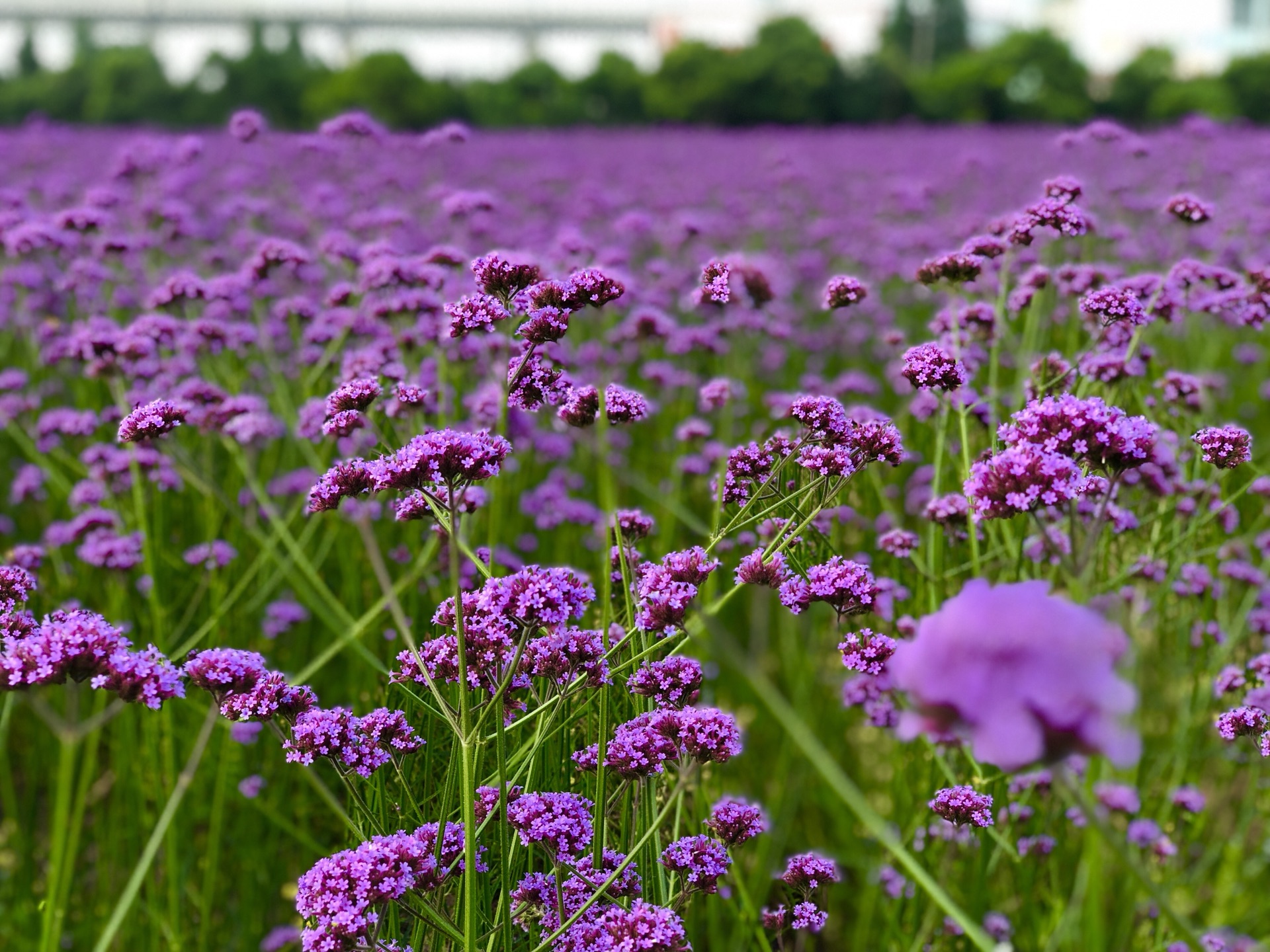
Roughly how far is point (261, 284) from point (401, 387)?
6.86ft

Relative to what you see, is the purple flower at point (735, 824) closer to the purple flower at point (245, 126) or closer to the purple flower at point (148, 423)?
the purple flower at point (148, 423)

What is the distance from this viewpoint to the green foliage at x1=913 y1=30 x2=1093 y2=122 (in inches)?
874

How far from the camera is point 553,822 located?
1315 millimetres

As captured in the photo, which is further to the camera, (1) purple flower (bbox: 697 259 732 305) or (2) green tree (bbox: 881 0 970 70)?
(2) green tree (bbox: 881 0 970 70)

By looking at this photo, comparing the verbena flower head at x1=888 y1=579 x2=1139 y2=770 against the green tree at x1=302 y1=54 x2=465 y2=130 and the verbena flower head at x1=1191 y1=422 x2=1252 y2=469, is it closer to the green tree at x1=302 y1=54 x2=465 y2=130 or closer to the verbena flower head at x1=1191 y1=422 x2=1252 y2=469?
the verbena flower head at x1=1191 y1=422 x2=1252 y2=469

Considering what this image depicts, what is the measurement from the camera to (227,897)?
9.09 ft

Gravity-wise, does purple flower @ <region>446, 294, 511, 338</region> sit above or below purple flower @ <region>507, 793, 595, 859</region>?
above

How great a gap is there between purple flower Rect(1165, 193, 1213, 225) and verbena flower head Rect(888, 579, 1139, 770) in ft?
6.97

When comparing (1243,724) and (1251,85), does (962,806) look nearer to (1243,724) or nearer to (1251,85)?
A: (1243,724)

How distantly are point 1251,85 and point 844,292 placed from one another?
2433cm

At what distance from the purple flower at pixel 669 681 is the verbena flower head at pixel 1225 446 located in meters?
0.87

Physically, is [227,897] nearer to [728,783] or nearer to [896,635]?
[728,783]

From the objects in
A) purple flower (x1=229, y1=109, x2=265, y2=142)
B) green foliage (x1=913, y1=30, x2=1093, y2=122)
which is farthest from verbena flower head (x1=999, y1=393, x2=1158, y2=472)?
green foliage (x1=913, y1=30, x2=1093, y2=122)

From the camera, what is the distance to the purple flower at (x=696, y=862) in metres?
1.42
